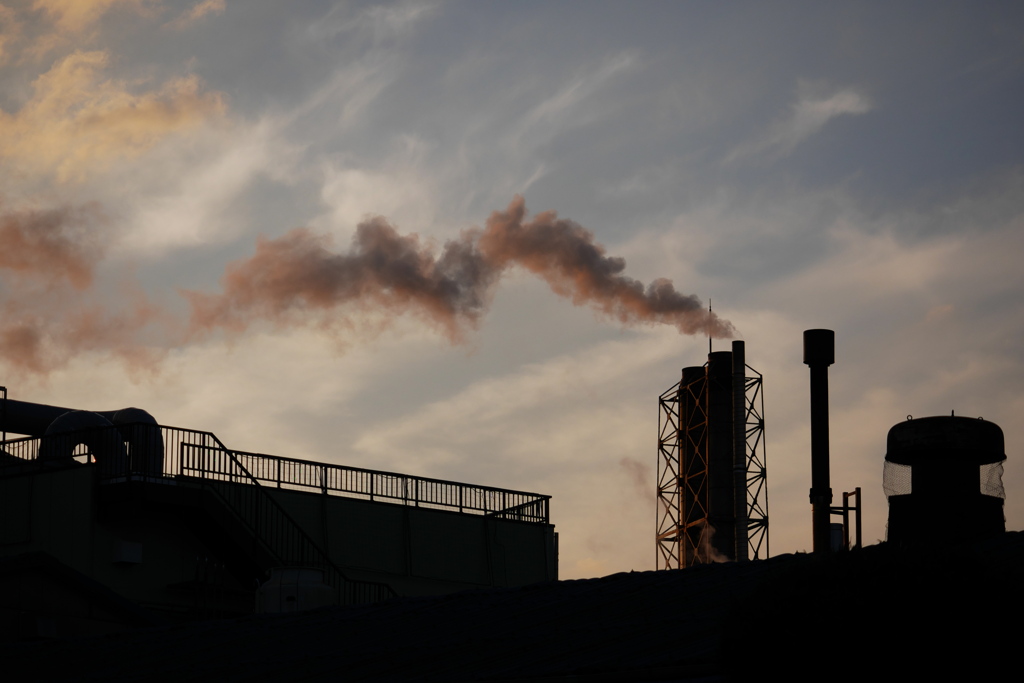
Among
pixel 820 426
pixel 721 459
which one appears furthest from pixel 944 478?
pixel 721 459

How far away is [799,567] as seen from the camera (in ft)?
35.6

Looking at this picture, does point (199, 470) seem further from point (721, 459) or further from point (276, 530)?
point (721, 459)

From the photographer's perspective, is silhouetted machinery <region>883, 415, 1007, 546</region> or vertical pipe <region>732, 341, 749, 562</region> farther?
vertical pipe <region>732, 341, 749, 562</region>

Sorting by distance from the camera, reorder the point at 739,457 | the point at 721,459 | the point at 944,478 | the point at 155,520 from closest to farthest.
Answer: the point at 944,478 < the point at 155,520 < the point at 739,457 < the point at 721,459

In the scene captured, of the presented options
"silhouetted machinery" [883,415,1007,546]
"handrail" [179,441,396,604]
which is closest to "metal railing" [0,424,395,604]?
"handrail" [179,441,396,604]

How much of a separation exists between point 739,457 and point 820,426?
16.6 m

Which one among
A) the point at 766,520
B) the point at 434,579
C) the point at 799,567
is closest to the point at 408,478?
the point at 434,579

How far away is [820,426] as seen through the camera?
31297 mm

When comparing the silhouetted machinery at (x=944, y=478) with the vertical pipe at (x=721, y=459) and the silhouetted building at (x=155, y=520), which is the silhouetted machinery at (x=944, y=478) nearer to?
the silhouetted building at (x=155, y=520)

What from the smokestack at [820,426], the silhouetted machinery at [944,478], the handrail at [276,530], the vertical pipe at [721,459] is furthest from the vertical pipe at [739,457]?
the silhouetted machinery at [944,478]

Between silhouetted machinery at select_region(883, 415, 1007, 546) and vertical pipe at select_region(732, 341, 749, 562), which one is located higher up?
vertical pipe at select_region(732, 341, 749, 562)

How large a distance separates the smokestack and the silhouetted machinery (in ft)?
25.8

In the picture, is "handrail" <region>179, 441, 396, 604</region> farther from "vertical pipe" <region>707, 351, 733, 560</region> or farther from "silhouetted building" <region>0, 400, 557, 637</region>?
"vertical pipe" <region>707, 351, 733, 560</region>

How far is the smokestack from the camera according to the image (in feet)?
96.1
